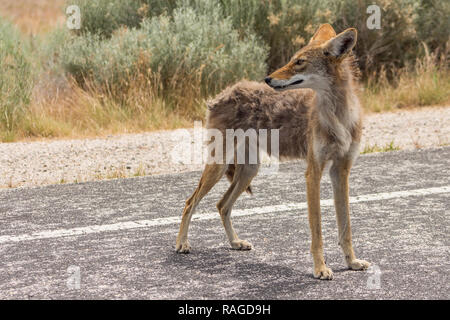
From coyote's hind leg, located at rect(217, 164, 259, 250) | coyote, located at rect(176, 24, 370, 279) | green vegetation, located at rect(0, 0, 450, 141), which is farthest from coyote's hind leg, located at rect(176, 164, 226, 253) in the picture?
green vegetation, located at rect(0, 0, 450, 141)

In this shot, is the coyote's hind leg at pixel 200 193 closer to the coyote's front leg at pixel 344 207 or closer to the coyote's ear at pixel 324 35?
the coyote's front leg at pixel 344 207

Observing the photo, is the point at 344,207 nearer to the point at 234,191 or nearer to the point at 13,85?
the point at 234,191

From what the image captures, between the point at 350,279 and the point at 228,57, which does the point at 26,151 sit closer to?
the point at 228,57

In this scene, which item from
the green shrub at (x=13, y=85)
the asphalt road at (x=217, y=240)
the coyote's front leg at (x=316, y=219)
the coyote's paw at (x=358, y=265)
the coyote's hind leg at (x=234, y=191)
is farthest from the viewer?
the green shrub at (x=13, y=85)

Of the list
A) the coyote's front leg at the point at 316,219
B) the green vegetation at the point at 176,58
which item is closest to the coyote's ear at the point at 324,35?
the coyote's front leg at the point at 316,219

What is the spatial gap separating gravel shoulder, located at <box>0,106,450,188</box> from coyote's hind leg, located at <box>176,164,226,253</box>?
2.90 meters

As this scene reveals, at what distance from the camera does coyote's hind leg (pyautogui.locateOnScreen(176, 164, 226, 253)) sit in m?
5.54

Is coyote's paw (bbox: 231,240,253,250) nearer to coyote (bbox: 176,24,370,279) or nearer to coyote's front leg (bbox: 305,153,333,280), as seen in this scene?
coyote (bbox: 176,24,370,279)

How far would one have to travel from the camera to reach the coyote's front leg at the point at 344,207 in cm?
505

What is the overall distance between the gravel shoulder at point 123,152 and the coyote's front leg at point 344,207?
12.6ft

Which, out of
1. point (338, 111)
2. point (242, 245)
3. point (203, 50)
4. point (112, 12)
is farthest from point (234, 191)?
point (112, 12)

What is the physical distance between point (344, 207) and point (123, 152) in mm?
4917

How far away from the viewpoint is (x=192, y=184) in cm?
794

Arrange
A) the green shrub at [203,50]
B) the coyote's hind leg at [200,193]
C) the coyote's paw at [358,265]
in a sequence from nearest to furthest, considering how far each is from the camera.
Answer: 1. the coyote's paw at [358,265]
2. the coyote's hind leg at [200,193]
3. the green shrub at [203,50]
